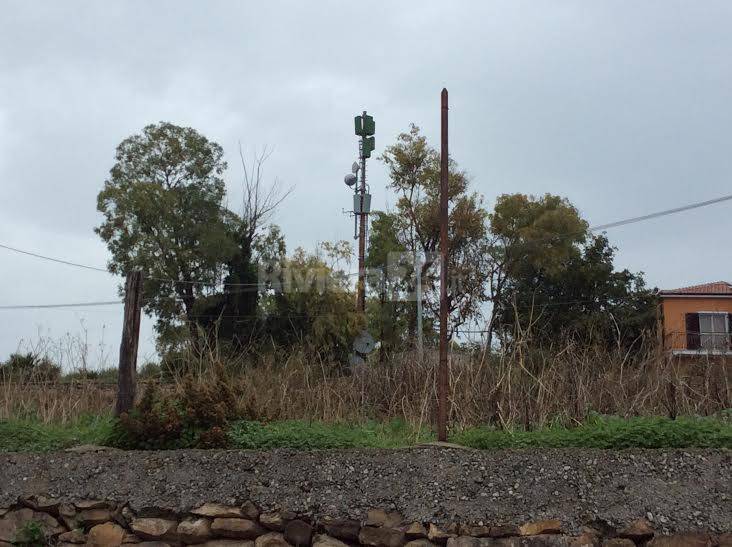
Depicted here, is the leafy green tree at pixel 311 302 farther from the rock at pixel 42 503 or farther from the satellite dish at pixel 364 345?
the rock at pixel 42 503

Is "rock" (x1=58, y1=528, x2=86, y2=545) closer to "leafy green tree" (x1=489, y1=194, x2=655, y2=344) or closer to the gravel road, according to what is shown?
the gravel road

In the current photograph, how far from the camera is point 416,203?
2902 centimetres

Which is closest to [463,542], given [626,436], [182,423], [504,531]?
[504,531]

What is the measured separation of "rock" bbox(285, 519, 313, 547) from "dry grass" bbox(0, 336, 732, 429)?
187 cm

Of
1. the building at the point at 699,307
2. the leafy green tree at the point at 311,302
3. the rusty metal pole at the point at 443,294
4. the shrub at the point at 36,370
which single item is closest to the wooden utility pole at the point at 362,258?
the leafy green tree at the point at 311,302

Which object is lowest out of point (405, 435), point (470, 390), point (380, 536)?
point (380, 536)

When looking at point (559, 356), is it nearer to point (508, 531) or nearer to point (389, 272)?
point (508, 531)

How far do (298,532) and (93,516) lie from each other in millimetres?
1943

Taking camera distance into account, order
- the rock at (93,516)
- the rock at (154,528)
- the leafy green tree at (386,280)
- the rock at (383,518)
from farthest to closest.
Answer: the leafy green tree at (386,280) → the rock at (93,516) → the rock at (154,528) → the rock at (383,518)

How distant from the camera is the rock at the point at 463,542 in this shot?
18.8 ft

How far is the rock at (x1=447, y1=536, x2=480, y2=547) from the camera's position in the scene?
5734 mm

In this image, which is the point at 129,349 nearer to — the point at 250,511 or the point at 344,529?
the point at 250,511

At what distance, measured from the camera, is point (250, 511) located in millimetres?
6359

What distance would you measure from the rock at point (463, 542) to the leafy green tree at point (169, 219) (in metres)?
19.8
